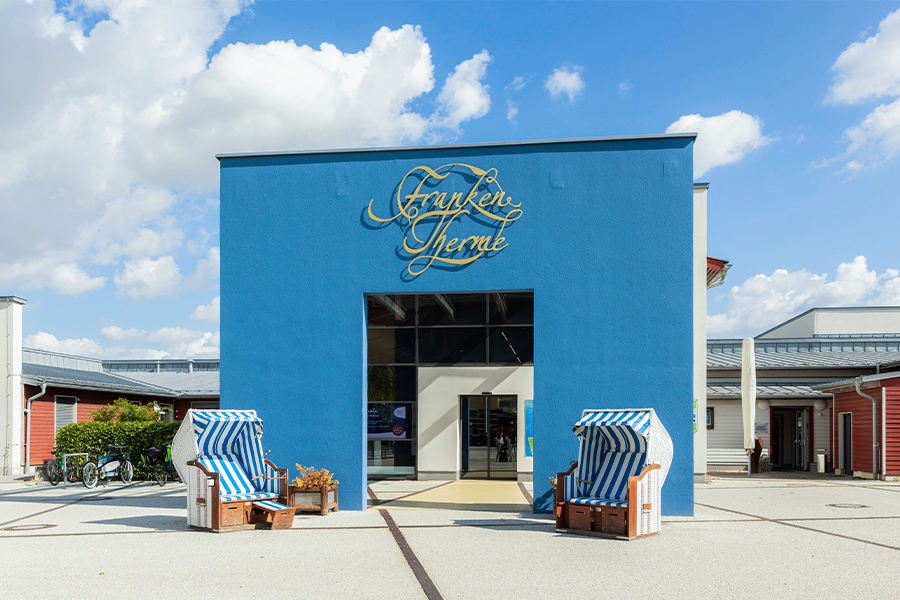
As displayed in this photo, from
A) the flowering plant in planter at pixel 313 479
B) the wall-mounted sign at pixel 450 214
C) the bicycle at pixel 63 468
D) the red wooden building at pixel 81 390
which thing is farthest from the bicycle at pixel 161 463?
the wall-mounted sign at pixel 450 214

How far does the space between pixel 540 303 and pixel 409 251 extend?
2.26 meters

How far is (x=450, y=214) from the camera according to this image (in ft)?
40.4

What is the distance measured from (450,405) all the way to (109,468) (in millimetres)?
7737

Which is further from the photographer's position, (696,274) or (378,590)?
(696,274)

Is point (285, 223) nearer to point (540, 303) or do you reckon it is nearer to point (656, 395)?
point (540, 303)

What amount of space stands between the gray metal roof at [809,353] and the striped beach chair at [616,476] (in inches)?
594

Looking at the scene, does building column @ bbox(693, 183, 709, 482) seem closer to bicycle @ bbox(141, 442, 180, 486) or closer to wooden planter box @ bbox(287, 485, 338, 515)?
wooden planter box @ bbox(287, 485, 338, 515)

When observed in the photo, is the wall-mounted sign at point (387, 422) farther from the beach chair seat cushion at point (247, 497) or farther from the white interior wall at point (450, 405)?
the beach chair seat cushion at point (247, 497)

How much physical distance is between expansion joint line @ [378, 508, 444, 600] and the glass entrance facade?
7614 millimetres

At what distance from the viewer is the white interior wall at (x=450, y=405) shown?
714 inches

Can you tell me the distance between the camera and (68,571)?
7582 mm

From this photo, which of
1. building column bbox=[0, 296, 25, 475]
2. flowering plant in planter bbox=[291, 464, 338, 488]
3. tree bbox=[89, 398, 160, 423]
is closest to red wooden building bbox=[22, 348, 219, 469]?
building column bbox=[0, 296, 25, 475]

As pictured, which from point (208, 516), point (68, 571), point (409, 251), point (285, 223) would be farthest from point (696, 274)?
point (68, 571)

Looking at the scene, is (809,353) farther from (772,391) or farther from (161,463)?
(161,463)
